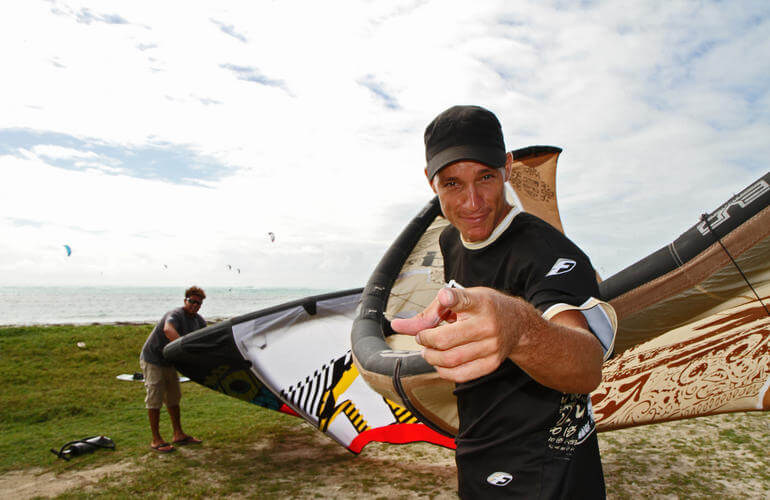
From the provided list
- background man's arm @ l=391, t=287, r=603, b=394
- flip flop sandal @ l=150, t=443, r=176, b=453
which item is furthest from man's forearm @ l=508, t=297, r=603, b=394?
flip flop sandal @ l=150, t=443, r=176, b=453

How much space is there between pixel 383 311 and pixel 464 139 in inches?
86.3

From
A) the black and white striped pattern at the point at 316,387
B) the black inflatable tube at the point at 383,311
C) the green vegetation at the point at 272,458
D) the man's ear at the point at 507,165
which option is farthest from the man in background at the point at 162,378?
the man's ear at the point at 507,165

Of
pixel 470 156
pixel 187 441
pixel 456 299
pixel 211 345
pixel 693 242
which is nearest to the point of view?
pixel 456 299

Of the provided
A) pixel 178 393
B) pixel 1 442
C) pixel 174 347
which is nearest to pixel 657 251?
pixel 174 347

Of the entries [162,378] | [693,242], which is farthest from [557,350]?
[162,378]

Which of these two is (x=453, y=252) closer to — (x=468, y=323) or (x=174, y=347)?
(x=468, y=323)

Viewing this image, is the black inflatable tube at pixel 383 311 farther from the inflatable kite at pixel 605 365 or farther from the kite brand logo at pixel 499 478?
the kite brand logo at pixel 499 478

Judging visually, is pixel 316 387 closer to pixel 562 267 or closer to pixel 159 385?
pixel 159 385

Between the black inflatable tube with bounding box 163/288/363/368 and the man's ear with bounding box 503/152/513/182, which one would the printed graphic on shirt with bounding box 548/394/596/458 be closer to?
the man's ear with bounding box 503/152/513/182

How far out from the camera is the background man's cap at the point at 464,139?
1480mm

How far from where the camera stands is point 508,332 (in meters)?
0.88

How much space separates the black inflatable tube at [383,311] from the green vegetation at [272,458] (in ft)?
7.13

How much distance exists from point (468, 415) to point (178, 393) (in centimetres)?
612

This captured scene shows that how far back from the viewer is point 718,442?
5.12m
